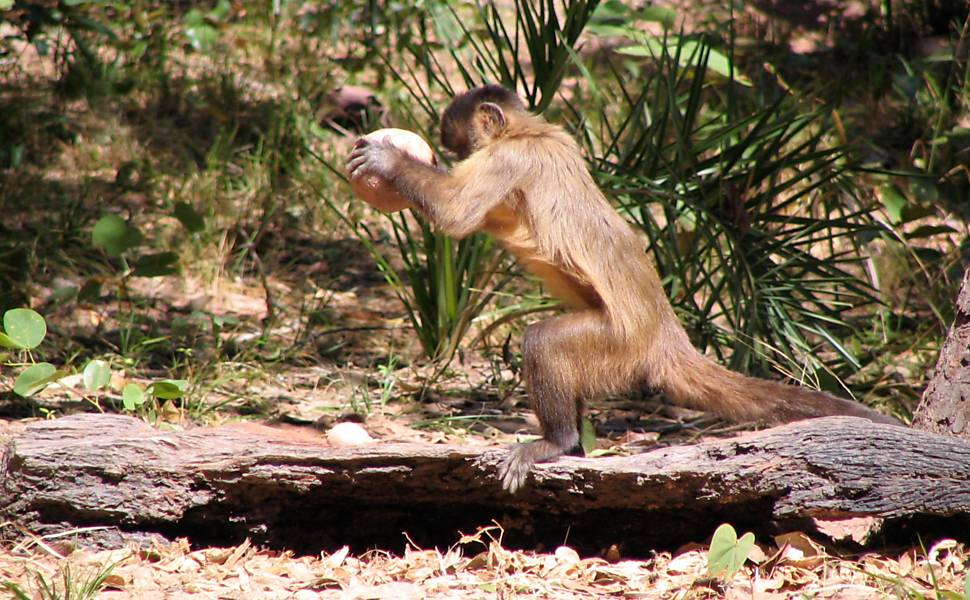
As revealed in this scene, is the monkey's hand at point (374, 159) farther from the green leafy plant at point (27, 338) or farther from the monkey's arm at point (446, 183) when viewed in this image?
the green leafy plant at point (27, 338)

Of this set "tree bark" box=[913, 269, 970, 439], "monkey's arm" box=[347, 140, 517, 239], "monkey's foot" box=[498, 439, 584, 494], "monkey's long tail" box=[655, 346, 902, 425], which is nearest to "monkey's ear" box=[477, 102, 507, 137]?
"monkey's arm" box=[347, 140, 517, 239]

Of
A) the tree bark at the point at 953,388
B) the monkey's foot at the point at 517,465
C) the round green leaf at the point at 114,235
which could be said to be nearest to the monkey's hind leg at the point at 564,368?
the monkey's foot at the point at 517,465

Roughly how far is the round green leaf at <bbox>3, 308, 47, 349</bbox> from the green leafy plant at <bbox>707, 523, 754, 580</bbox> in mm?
2893

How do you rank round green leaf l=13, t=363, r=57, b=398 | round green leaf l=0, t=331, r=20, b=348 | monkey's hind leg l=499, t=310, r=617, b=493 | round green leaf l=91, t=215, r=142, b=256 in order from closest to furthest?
monkey's hind leg l=499, t=310, r=617, b=493, round green leaf l=0, t=331, r=20, b=348, round green leaf l=13, t=363, r=57, b=398, round green leaf l=91, t=215, r=142, b=256

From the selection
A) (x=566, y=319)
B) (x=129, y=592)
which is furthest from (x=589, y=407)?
(x=129, y=592)

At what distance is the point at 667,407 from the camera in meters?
5.83

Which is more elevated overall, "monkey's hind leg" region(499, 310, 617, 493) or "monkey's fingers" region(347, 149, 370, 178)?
"monkey's fingers" region(347, 149, 370, 178)

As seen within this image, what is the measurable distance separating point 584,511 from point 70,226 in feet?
15.4

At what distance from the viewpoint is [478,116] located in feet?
16.2

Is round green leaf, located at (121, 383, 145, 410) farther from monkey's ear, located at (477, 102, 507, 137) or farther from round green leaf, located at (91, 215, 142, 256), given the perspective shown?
monkey's ear, located at (477, 102, 507, 137)

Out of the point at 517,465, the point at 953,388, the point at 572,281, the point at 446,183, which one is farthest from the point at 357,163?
the point at 953,388

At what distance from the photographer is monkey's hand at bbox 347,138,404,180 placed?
14.8 ft

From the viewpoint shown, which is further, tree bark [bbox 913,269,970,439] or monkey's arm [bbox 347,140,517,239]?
monkey's arm [bbox 347,140,517,239]

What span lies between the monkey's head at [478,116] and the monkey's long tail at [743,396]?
1.40 metres
